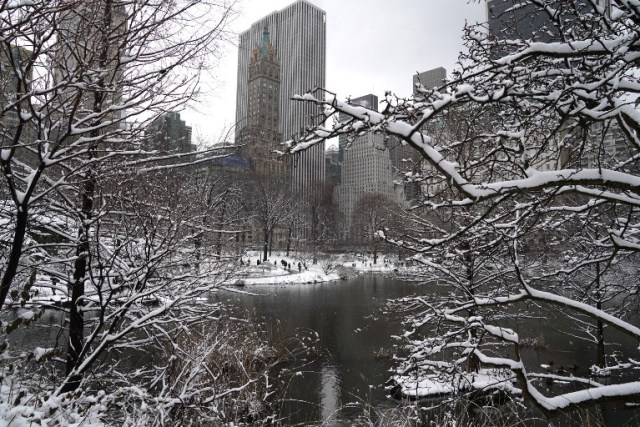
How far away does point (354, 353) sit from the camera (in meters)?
13.4

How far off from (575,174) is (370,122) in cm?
153

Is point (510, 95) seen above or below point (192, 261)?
above

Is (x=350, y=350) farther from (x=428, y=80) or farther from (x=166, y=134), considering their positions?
(x=428, y=80)

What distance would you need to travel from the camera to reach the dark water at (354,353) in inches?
362

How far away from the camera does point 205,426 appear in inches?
193

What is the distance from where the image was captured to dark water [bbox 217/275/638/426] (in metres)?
9.19

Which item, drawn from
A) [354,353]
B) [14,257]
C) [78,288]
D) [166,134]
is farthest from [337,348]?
[14,257]

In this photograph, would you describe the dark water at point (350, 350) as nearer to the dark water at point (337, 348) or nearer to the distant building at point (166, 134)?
the dark water at point (337, 348)

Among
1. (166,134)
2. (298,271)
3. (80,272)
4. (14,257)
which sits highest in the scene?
(166,134)

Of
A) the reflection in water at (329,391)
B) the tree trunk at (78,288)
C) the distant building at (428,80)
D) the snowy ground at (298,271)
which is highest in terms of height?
the distant building at (428,80)

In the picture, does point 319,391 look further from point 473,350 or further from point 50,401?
point 50,401

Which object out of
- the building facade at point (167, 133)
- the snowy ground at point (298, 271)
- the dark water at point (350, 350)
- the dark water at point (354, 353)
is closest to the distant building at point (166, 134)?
the building facade at point (167, 133)

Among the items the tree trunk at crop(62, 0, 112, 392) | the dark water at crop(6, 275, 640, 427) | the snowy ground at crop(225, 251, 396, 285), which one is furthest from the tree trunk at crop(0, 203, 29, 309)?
the snowy ground at crop(225, 251, 396, 285)

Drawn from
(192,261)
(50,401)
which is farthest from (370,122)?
(192,261)
